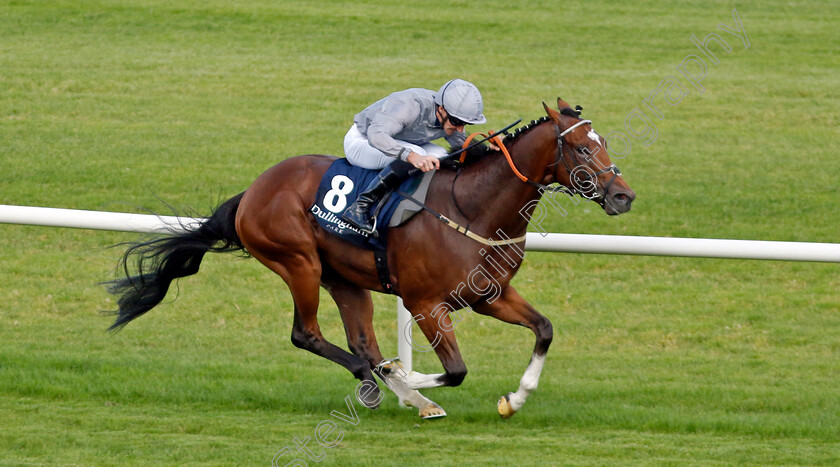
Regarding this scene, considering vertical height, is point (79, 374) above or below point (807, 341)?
below

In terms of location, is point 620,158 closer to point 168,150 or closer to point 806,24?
point 168,150

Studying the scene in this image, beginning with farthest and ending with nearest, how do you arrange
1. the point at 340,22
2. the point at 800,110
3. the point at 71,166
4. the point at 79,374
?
the point at 340,22 → the point at 800,110 → the point at 71,166 → the point at 79,374

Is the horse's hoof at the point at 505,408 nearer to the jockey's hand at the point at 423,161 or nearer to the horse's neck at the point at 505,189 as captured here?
the horse's neck at the point at 505,189

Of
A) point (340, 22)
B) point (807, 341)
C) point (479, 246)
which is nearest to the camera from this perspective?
point (479, 246)

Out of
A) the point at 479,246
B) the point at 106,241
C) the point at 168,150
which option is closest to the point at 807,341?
the point at 479,246

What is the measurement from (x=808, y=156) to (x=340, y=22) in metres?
7.12

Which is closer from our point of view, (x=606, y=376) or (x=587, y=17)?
(x=606, y=376)

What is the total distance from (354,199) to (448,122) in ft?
1.90

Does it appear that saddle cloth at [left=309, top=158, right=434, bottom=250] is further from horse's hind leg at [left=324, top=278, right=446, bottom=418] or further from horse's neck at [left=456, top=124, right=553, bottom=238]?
horse's hind leg at [left=324, top=278, right=446, bottom=418]

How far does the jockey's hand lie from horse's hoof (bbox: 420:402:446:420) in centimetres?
125

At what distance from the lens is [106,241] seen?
980 cm

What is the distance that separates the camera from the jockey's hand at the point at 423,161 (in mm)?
5176

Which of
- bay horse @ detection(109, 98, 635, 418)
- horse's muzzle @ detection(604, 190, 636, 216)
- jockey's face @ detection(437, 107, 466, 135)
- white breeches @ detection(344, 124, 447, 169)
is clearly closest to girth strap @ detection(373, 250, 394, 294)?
bay horse @ detection(109, 98, 635, 418)

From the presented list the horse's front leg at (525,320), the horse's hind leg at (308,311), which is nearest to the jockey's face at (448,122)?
the horse's front leg at (525,320)
